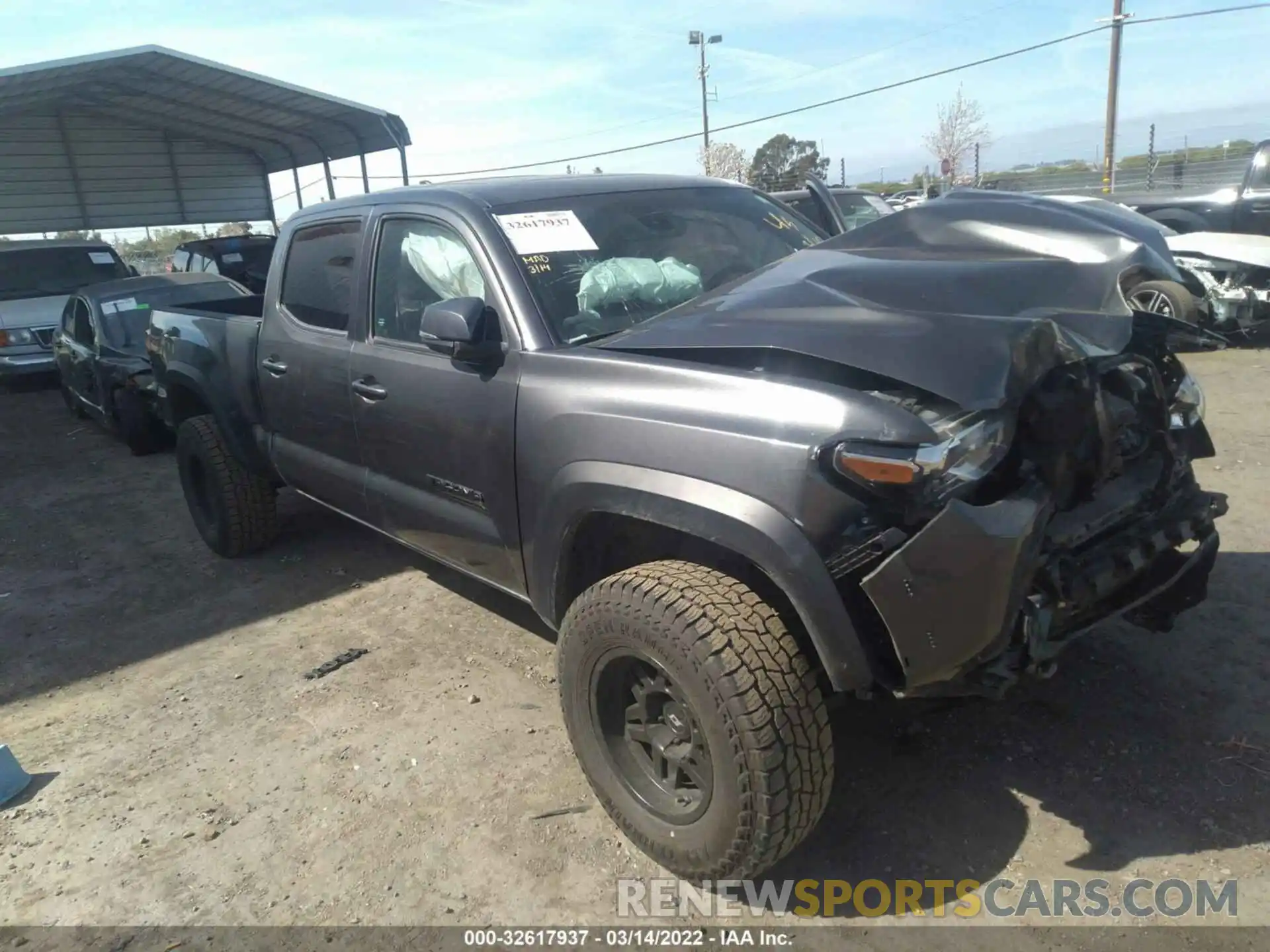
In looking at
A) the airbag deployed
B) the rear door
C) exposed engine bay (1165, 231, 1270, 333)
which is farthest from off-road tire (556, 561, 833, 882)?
exposed engine bay (1165, 231, 1270, 333)

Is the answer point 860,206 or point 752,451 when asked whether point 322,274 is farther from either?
point 860,206

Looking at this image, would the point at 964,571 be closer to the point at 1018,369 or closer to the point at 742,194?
the point at 1018,369

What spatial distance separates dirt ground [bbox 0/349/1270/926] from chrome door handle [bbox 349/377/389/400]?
1.16m


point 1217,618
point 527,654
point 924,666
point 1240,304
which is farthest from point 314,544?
point 1240,304

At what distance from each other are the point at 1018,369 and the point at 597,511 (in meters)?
1.19

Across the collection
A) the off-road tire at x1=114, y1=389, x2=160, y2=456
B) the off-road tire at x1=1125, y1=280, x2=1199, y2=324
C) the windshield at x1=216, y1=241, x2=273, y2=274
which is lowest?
the off-road tire at x1=114, y1=389, x2=160, y2=456

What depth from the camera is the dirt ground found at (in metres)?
2.58

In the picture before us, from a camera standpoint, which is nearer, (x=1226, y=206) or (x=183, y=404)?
(x=183, y=404)

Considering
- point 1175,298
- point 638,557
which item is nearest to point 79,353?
point 638,557

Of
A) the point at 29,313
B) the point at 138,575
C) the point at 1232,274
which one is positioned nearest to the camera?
the point at 138,575

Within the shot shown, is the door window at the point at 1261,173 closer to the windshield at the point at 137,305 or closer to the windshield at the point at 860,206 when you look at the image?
the windshield at the point at 860,206

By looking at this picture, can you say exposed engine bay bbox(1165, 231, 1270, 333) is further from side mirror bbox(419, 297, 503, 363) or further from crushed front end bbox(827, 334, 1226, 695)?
side mirror bbox(419, 297, 503, 363)

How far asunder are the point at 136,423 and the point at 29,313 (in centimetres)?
457

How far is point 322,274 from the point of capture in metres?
4.08
